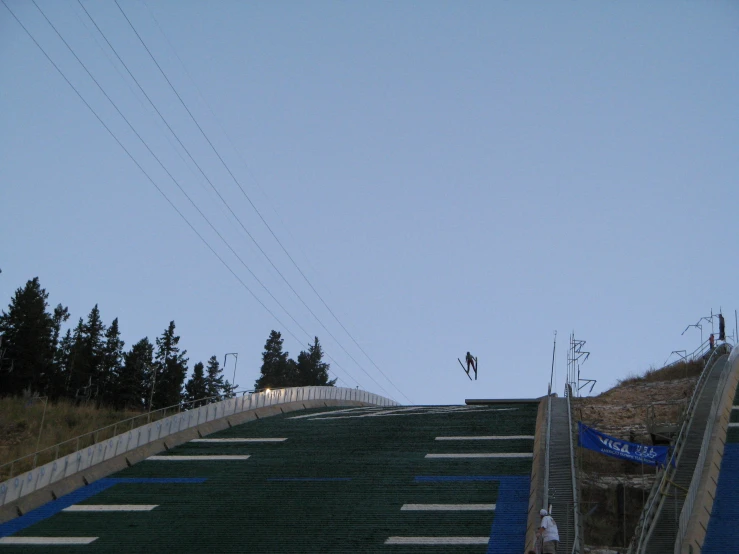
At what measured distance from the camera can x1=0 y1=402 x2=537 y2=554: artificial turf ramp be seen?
2017 cm

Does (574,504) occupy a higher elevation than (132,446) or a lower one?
lower

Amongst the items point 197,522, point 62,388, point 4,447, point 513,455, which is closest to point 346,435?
point 513,455

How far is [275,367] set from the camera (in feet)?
306

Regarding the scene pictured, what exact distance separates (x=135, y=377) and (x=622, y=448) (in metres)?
55.7

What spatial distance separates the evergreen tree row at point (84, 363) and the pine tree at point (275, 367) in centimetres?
669

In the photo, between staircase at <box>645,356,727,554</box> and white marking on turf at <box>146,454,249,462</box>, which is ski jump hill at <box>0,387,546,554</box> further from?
staircase at <box>645,356,727,554</box>

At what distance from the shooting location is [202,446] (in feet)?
102

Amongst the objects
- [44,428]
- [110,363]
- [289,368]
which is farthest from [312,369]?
[44,428]

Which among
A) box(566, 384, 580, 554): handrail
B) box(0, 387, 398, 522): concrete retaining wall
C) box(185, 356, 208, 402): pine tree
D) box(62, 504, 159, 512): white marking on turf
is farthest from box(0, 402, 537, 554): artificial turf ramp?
box(185, 356, 208, 402): pine tree

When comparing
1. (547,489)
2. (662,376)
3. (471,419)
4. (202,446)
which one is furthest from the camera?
(662,376)

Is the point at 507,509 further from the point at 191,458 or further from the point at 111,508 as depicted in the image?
the point at 191,458

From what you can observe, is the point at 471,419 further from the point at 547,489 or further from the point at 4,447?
the point at 4,447

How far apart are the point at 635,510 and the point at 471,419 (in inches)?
444

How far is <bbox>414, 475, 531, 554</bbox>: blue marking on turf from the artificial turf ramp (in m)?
0.03
